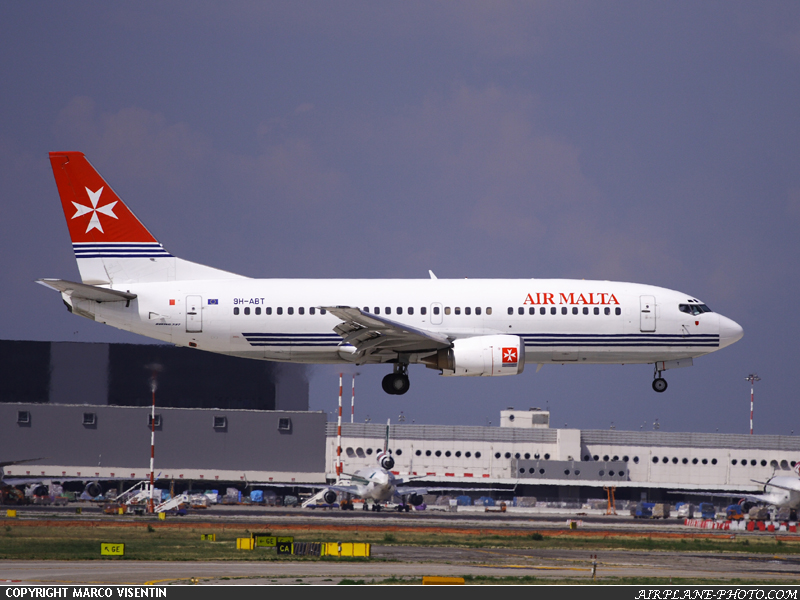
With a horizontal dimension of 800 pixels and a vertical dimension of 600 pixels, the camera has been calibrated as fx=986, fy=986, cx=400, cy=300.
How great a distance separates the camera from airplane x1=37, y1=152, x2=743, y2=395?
150 ft

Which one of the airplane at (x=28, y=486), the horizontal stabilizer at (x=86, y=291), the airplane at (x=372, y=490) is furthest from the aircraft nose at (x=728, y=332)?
the airplane at (x=28, y=486)

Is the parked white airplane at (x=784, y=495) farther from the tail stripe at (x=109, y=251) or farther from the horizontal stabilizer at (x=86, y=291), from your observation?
the horizontal stabilizer at (x=86, y=291)

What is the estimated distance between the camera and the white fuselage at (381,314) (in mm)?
46094

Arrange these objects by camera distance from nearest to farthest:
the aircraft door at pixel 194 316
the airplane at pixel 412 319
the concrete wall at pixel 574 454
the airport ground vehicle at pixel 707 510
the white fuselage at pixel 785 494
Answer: the airplane at pixel 412 319
the aircraft door at pixel 194 316
the white fuselage at pixel 785 494
the airport ground vehicle at pixel 707 510
the concrete wall at pixel 574 454

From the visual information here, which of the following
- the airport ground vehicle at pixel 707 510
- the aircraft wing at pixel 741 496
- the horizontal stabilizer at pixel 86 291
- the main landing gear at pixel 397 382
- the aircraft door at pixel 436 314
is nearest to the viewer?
the horizontal stabilizer at pixel 86 291

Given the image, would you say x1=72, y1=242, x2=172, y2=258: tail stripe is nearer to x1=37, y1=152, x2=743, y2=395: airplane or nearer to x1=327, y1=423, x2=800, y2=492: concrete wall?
x1=37, y1=152, x2=743, y2=395: airplane

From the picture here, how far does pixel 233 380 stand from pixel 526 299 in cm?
5811

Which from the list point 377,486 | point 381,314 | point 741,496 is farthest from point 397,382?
point 741,496

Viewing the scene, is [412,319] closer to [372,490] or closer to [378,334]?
[378,334]

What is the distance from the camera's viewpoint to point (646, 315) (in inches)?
1859

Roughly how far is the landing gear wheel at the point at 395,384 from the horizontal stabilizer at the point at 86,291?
12.6 meters

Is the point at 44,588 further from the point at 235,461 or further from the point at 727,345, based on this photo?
the point at 235,461

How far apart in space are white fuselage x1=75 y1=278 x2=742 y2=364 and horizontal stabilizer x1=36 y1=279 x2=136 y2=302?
0.35 meters

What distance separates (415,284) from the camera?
47.0 m
